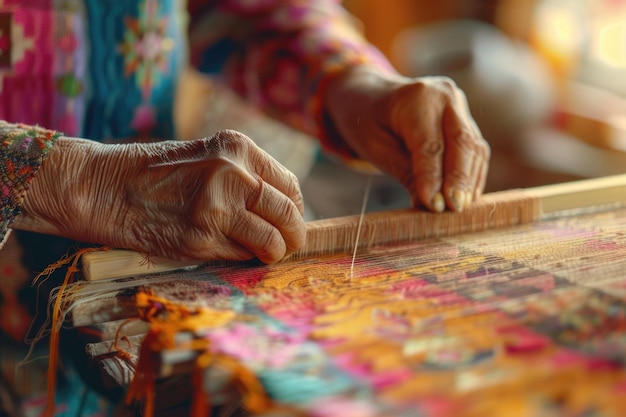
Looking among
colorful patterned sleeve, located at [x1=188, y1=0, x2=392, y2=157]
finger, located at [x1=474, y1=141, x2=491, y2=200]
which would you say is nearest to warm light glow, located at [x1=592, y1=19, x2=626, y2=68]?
Answer: colorful patterned sleeve, located at [x1=188, y1=0, x2=392, y2=157]

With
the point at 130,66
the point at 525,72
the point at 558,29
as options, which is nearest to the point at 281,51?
the point at 130,66

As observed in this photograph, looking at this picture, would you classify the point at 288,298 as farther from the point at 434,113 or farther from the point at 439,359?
the point at 434,113

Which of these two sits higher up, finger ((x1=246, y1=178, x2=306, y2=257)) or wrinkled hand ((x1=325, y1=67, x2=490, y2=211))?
wrinkled hand ((x1=325, y1=67, x2=490, y2=211))

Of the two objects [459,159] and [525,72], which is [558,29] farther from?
[459,159]

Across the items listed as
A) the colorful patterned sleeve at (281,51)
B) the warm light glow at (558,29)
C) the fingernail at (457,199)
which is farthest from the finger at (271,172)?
the warm light glow at (558,29)

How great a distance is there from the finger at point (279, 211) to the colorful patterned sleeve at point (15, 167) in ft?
0.81

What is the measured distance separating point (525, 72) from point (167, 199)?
2.54 meters

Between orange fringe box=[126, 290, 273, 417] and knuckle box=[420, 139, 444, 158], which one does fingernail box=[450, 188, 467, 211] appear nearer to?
knuckle box=[420, 139, 444, 158]

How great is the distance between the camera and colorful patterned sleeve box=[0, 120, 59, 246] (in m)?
0.82

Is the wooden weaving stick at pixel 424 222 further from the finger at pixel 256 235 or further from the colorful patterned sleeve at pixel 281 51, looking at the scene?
the colorful patterned sleeve at pixel 281 51

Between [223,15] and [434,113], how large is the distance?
79 cm

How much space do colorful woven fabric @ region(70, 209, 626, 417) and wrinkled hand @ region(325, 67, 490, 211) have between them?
5.4 inches

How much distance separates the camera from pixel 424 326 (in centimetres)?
67

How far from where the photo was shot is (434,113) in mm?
1090
